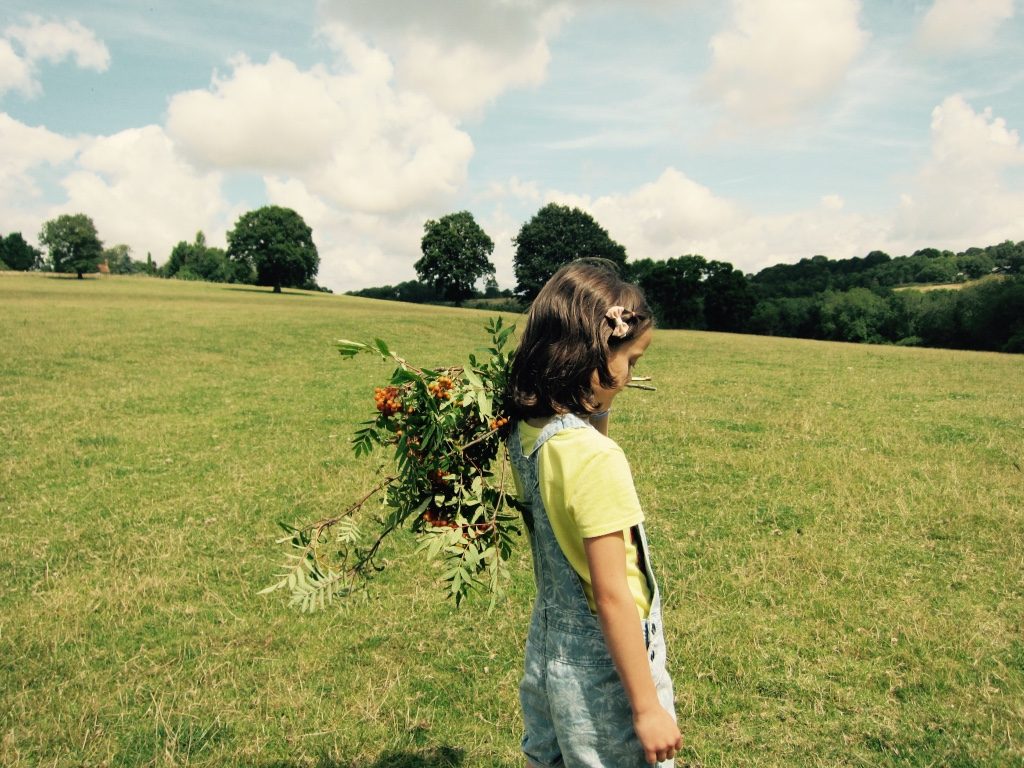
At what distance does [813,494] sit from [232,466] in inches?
366

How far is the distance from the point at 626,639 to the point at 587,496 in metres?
0.48

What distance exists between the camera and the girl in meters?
2.18

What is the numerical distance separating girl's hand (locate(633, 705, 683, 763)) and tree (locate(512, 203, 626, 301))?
3221 inches

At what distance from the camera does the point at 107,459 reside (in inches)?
466

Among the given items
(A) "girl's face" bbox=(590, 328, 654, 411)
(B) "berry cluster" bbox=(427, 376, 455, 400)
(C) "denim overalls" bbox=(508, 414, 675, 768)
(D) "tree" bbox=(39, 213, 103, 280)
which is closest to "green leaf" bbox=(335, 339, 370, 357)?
(B) "berry cluster" bbox=(427, 376, 455, 400)

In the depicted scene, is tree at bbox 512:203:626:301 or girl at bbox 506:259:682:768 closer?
girl at bbox 506:259:682:768

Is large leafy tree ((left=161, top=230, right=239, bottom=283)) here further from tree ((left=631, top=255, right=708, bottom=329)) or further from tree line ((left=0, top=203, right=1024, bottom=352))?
tree ((left=631, top=255, right=708, bottom=329))

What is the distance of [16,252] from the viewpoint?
466 ft

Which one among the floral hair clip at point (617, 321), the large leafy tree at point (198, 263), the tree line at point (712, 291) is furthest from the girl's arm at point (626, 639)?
the large leafy tree at point (198, 263)

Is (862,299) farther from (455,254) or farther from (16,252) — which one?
(16,252)

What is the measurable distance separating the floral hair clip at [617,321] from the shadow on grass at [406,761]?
11.0 feet

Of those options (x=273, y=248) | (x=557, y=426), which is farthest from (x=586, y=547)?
(x=273, y=248)

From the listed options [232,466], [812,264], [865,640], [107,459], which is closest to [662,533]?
[865,640]

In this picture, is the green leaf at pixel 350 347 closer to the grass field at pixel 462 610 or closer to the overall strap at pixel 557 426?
the overall strap at pixel 557 426
